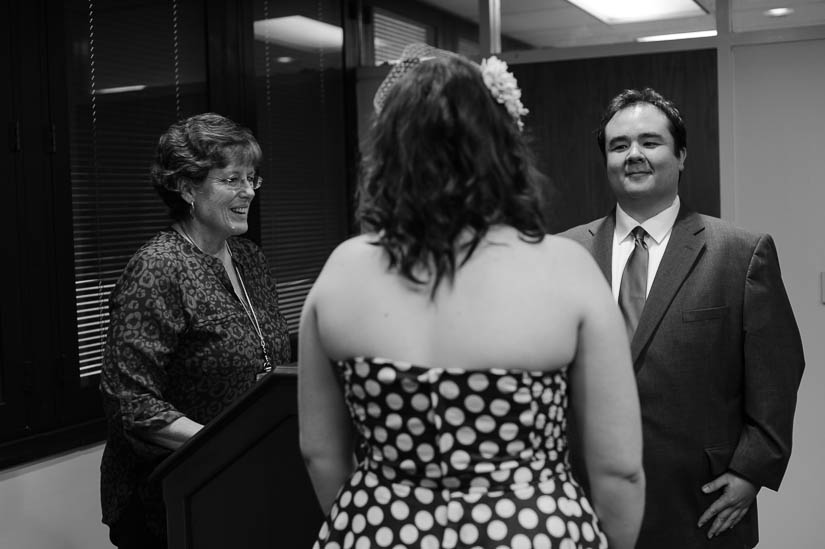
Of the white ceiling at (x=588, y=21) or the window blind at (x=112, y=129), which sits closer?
the window blind at (x=112, y=129)

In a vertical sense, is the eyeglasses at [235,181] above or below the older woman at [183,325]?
above

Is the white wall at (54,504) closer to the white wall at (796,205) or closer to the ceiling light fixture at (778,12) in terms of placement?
the white wall at (796,205)

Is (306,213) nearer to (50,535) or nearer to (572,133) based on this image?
(572,133)

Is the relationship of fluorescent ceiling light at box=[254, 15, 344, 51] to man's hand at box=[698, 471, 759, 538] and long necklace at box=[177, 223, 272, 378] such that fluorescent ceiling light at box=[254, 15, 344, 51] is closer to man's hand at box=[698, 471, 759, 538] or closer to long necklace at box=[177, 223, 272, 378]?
long necklace at box=[177, 223, 272, 378]

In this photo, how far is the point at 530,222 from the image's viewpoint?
1338mm

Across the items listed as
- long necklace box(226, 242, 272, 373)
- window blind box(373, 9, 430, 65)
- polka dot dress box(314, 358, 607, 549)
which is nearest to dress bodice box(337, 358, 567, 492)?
polka dot dress box(314, 358, 607, 549)

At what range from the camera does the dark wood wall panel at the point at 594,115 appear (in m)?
3.99

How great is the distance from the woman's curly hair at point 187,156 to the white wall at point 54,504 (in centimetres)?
103

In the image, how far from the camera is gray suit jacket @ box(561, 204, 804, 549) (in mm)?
2057

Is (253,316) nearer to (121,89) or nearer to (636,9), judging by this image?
(121,89)

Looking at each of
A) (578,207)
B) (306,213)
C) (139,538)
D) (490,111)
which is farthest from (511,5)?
(490,111)

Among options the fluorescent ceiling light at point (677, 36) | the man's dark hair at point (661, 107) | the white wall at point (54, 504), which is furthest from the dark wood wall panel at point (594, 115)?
the white wall at point (54, 504)

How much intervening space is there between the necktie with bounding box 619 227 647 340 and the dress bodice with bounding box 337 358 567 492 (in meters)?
0.85

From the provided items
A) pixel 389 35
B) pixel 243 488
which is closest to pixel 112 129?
pixel 243 488
